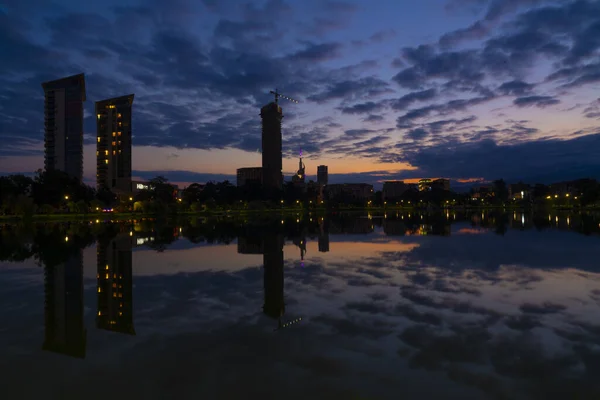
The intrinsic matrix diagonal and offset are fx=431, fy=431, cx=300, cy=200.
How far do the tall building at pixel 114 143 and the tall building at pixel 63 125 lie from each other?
15.0m

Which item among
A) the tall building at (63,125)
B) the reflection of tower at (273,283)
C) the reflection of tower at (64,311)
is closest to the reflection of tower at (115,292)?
the reflection of tower at (64,311)

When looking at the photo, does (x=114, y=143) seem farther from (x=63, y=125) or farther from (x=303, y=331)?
(x=303, y=331)

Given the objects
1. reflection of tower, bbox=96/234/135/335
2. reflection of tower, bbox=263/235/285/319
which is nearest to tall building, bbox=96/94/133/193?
reflection of tower, bbox=96/234/135/335

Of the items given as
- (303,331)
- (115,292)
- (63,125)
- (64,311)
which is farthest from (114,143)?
(303,331)

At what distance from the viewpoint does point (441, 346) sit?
25.8 ft

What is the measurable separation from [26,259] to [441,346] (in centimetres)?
2073

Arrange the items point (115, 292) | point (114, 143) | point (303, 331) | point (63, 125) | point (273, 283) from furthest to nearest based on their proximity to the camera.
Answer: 1. point (114, 143)
2. point (63, 125)
3. point (273, 283)
4. point (115, 292)
5. point (303, 331)

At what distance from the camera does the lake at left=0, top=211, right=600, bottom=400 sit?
20.7 ft

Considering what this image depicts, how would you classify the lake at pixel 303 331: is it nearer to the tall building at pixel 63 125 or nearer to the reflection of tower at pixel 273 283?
the reflection of tower at pixel 273 283

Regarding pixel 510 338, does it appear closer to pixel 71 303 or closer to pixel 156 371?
pixel 156 371

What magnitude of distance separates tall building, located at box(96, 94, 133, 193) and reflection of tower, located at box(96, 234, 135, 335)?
535 ft

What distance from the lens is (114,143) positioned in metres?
174

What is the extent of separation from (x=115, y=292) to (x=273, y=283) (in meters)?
4.87

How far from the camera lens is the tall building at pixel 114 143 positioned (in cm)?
17225
